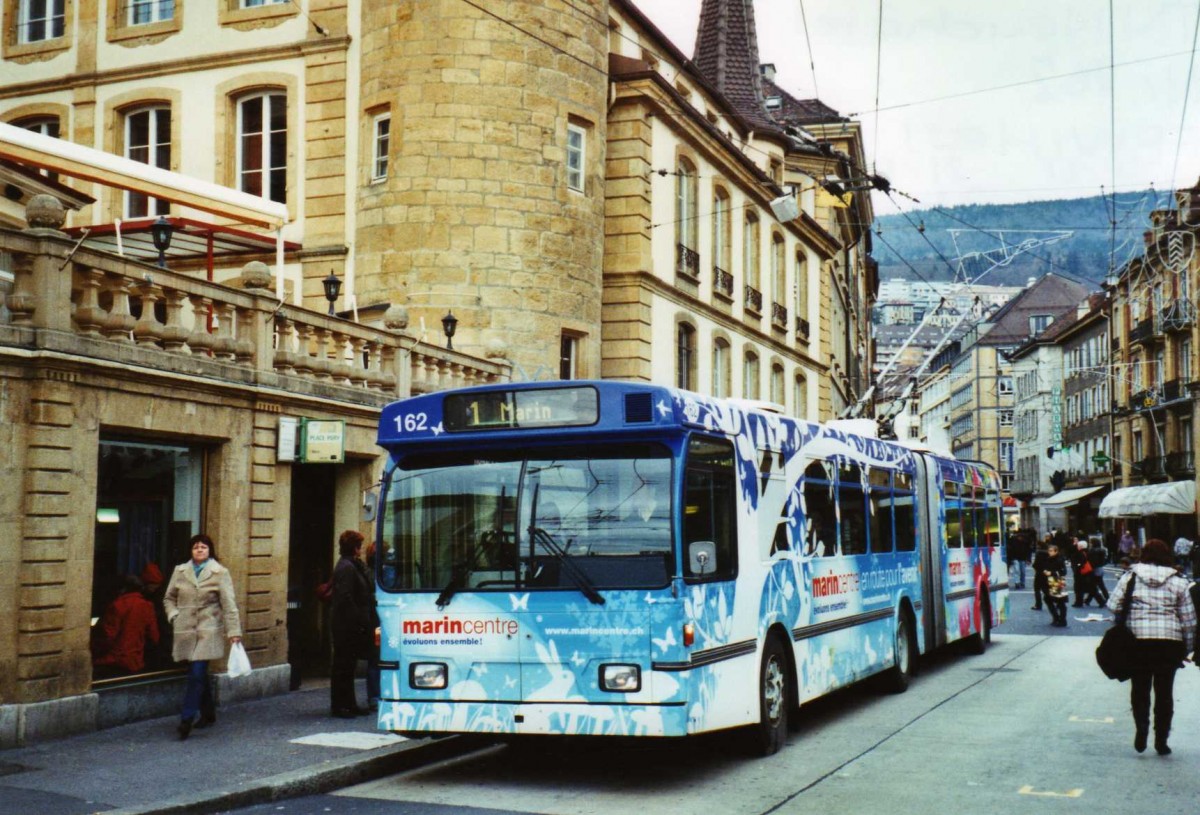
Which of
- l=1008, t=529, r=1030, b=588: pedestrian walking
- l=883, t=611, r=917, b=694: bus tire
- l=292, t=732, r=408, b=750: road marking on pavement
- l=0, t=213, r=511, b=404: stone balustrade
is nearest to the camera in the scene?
l=292, t=732, r=408, b=750: road marking on pavement

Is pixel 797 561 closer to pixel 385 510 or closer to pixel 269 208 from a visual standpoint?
pixel 385 510

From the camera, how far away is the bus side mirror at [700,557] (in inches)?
362

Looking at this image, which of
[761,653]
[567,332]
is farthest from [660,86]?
[761,653]

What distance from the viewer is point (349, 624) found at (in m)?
12.6

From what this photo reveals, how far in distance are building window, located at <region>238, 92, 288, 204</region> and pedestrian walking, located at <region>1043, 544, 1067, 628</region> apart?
15958 mm

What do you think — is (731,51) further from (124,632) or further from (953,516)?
(124,632)

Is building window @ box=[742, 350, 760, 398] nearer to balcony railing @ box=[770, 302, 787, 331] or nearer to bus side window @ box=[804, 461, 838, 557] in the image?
balcony railing @ box=[770, 302, 787, 331]

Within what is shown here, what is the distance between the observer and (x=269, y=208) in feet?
61.2

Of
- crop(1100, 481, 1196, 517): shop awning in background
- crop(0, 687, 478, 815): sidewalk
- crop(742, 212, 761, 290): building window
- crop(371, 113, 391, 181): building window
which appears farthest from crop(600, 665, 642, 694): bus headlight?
crop(1100, 481, 1196, 517): shop awning in background

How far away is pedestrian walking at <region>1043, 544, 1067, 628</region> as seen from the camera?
2511 cm

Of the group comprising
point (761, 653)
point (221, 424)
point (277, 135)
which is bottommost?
point (761, 653)

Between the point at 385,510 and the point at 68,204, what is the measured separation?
33.1 ft

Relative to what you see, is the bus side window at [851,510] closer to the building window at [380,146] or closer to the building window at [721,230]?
the building window at [380,146]

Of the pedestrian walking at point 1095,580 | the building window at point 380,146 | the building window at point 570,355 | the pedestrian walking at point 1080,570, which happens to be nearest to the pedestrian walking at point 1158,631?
the building window at point 570,355
